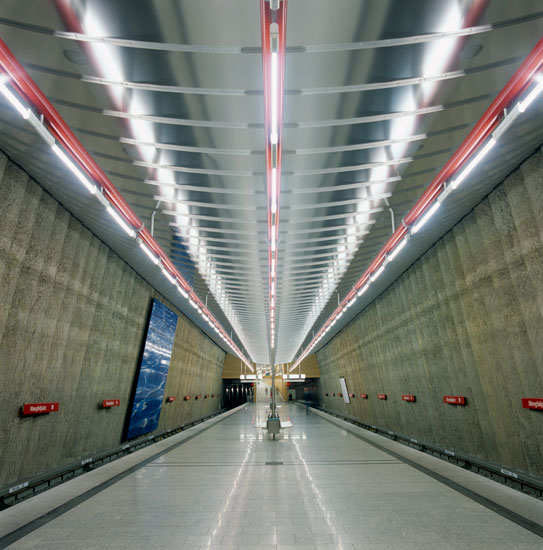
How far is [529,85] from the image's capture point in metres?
3.69

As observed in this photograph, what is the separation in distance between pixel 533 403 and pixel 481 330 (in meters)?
1.88

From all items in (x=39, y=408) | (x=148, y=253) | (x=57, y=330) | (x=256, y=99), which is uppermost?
(x=256, y=99)

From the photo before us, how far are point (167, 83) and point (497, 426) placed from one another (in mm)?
8886

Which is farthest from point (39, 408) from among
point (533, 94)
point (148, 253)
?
point (533, 94)

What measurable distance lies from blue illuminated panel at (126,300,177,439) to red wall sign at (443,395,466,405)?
9.53 metres

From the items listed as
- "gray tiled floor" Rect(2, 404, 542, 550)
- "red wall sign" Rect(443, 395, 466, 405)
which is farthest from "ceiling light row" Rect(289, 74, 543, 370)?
"gray tiled floor" Rect(2, 404, 542, 550)

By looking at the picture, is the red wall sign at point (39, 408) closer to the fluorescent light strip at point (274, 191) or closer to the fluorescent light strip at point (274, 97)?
the fluorescent light strip at point (274, 191)

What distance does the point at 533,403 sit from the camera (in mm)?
6418

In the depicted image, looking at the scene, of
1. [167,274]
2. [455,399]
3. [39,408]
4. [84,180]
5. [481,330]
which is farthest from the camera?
[455,399]

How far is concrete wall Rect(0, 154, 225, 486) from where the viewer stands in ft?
20.3

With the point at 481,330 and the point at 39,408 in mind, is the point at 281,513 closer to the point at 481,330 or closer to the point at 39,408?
the point at 39,408

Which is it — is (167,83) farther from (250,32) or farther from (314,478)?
(314,478)

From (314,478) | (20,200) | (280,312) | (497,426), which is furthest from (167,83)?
(280,312)

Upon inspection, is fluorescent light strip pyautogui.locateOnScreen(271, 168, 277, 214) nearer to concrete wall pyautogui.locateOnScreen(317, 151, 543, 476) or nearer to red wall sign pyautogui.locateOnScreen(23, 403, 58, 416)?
concrete wall pyautogui.locateOnScreen(317, 151, 543, 476)
